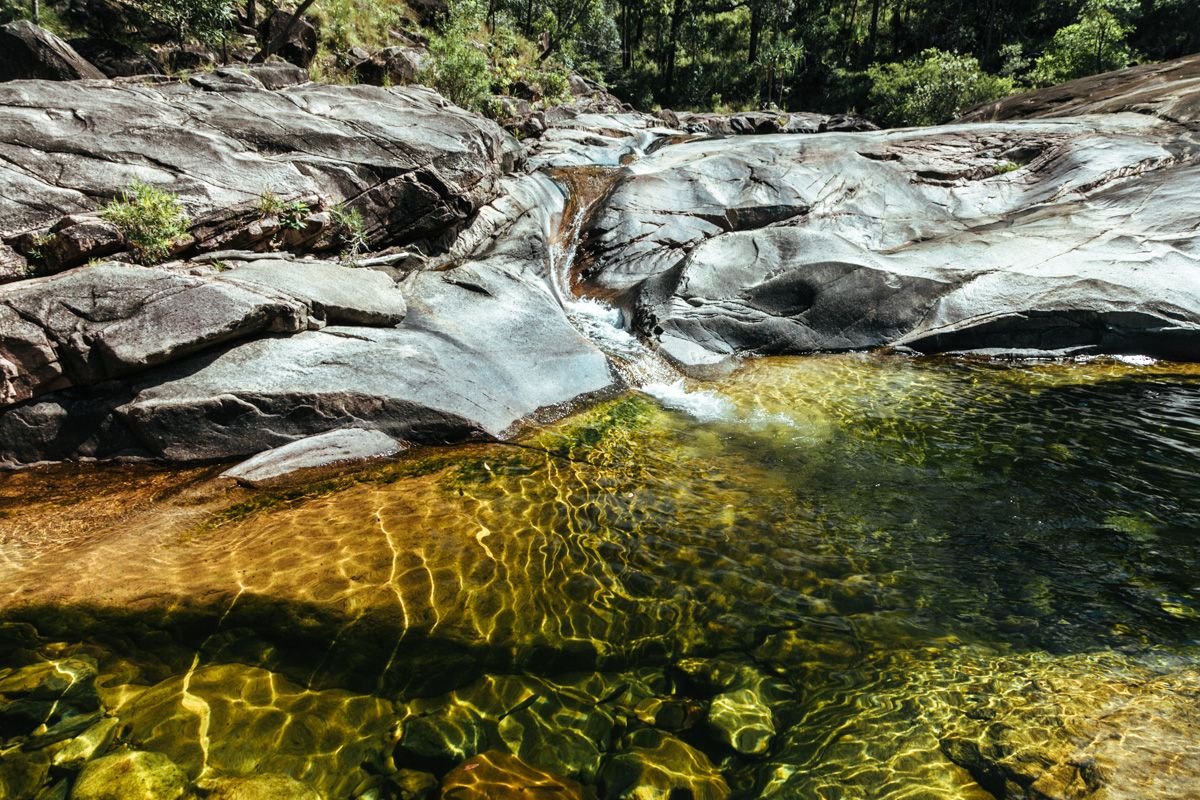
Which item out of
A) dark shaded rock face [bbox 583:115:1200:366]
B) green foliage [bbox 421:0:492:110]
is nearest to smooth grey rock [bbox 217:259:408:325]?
dark shaded rock face [bbox 583:115:1200:366]

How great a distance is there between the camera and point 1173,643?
424cm

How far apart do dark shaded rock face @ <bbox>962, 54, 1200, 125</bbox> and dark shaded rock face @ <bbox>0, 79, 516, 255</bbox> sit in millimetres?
19922

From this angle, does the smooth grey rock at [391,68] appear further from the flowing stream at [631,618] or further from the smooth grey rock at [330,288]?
the flowing stream at [631,618]

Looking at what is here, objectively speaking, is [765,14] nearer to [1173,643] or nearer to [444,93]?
[444,93]

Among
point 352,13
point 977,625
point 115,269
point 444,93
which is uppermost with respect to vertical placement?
point 352,13

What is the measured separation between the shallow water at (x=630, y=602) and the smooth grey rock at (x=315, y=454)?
0.43 metres

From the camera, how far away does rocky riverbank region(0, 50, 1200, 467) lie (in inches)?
284

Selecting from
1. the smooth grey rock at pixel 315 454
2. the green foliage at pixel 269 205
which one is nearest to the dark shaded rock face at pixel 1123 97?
the smooth grey rock at pixel 315 454

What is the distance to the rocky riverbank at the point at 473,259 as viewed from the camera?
23.7 ft

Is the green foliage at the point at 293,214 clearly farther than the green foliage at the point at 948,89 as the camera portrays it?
No

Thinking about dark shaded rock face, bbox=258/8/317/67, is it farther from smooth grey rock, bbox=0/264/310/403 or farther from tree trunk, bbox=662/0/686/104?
tree trunk, bbox=662/0/686/104

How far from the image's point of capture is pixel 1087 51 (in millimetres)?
29297

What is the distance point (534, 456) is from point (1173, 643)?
6.32 meters

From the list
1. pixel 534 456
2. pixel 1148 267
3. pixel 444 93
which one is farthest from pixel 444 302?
pixel 1148 267
